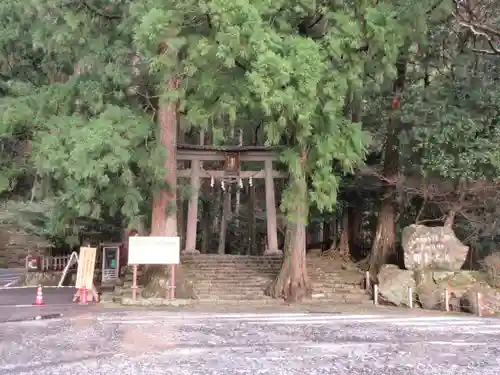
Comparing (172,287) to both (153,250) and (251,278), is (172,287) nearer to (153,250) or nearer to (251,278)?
(153,250)

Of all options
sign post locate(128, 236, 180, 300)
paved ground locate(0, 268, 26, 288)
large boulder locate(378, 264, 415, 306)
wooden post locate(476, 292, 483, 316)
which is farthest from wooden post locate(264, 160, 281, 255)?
paved ground locate(0, 268, 26, 288)

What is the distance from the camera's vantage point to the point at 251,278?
19250 mm

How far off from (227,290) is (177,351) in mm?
10616

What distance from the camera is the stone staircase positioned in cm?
1748

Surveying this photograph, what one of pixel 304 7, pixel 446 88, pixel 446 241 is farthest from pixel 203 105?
pixel 446 241

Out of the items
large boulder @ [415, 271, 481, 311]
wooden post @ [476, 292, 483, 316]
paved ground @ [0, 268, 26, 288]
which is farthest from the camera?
paved ground @ [0, 268, 26, 288]

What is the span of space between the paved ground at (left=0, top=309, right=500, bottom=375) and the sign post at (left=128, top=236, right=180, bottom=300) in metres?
3.80

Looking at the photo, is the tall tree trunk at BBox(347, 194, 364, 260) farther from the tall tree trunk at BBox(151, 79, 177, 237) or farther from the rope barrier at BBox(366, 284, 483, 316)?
the tall tree trunk at BBox(151, 79, 177, 237)

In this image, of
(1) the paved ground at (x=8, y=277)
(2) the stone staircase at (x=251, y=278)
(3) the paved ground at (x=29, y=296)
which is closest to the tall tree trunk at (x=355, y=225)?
(2) the stone staircase at (x=251, y=278)

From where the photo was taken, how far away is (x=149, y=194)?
1694 cm

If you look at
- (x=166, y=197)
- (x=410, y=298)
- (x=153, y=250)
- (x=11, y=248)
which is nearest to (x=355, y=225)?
(x=410, y=298)

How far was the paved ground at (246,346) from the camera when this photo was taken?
6414 millimetres

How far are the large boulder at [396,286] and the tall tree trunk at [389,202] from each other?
100.0 inches

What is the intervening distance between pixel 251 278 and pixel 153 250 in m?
5.02
